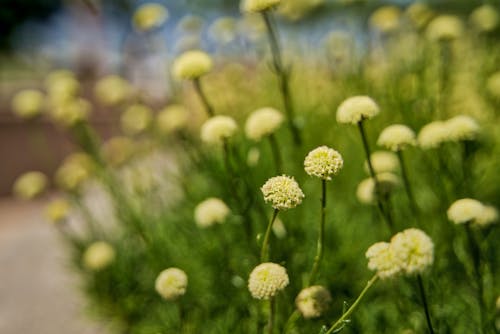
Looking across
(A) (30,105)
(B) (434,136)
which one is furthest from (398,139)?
(A) (30,105)

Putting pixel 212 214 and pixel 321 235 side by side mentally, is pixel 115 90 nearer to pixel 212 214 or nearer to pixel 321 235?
pixel 212 214

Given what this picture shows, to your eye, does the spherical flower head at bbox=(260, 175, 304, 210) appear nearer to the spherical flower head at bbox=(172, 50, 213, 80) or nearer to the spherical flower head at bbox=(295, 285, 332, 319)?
the spherical flower head at bbox=(295, 285, 332, 319)

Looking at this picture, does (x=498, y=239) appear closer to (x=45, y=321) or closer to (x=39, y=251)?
(x=45, y=321)

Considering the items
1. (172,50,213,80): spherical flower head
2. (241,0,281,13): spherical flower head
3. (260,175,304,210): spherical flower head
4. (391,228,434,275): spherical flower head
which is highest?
(241,0,281,13): spherical flower head

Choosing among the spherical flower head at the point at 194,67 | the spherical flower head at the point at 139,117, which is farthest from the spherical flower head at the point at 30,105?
the spherical flower head at the point at 194,67

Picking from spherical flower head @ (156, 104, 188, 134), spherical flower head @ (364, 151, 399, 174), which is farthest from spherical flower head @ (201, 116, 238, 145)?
spherical flower head @ (156, 104, 188, 134)

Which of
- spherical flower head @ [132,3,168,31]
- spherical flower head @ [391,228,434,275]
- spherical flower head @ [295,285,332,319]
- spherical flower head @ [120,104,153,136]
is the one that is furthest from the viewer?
spherical flower head @ [120,104,153,136]

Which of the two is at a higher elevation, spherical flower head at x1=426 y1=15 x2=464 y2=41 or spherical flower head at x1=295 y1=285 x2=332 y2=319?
spherical flower head at x1=426 y1=15 x2=464 y2=41

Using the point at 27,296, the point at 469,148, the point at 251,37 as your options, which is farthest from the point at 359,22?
the point at 27,296

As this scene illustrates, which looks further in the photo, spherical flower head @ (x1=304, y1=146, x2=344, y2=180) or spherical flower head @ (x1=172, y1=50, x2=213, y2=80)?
spherical flower head @ (x1=172, y1=50, x2=213, y2=80)
